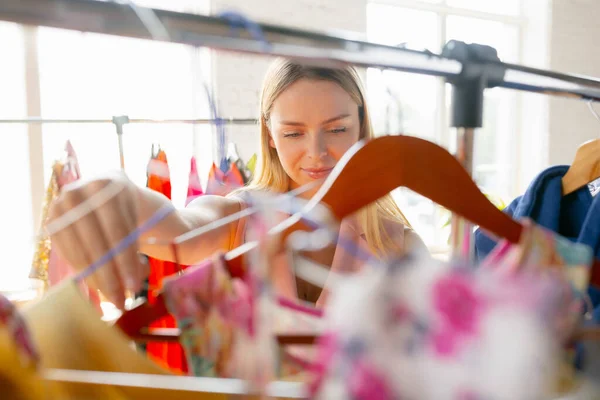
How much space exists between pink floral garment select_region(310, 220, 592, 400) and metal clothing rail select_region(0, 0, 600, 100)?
0.15 m

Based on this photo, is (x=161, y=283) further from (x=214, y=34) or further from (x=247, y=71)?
(x=247, y=71)

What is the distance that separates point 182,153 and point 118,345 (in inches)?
78.5

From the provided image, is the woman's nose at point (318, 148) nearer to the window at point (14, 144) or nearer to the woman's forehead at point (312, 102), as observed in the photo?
the woman's forehead at point (312, 102)

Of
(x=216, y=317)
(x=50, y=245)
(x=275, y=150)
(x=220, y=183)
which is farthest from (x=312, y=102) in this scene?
(x=50, y=245)

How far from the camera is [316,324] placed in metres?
0.35

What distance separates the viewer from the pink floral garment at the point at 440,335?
8.4 inches

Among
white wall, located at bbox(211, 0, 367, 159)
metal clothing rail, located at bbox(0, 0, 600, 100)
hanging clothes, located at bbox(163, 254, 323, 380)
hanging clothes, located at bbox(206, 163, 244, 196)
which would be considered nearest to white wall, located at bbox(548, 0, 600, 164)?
white wall, located at bbox(211, 0, 367, 159)

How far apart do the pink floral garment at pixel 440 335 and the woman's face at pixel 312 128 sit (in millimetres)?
418

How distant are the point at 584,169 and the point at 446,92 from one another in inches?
102

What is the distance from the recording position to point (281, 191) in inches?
32.2

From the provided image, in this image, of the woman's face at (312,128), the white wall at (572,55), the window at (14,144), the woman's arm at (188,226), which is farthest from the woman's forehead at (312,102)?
the white wall at (572,55)

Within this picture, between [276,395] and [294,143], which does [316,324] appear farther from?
[294,143]

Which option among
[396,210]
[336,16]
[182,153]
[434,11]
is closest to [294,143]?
[396,210]

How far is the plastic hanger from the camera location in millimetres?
624
